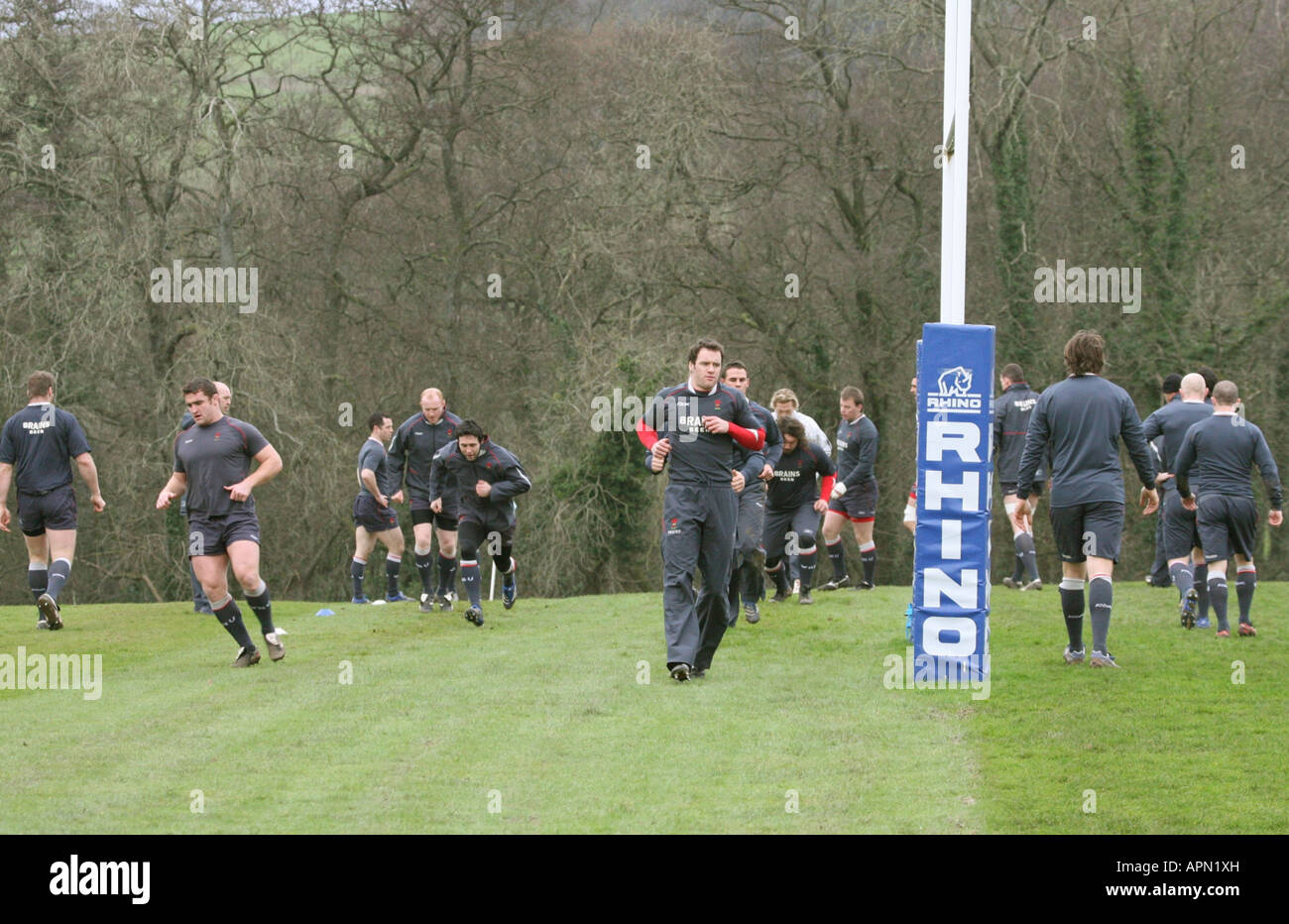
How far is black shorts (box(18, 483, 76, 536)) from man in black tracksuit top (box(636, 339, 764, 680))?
266 inches

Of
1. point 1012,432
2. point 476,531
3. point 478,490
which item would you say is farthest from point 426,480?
point 1012,432

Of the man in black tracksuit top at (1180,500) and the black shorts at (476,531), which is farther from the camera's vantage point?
the black shorts at (476,531)

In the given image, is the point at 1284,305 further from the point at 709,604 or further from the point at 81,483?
the point at 81,483

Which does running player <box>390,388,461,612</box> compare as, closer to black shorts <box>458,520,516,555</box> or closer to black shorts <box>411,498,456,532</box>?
black shorts <box>411,498,456,532</box>

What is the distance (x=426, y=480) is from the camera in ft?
55.3

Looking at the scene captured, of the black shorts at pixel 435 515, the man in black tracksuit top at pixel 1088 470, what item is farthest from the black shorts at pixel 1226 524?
the black shorts at pixel 435 515

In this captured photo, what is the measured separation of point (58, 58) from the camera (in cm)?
2722

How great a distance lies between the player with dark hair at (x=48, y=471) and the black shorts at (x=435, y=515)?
3643 millimetres

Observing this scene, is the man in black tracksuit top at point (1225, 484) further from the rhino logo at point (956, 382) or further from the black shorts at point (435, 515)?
the black shorts at point (435, 515)

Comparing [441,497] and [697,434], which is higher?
[697,434]

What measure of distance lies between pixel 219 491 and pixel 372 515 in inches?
261

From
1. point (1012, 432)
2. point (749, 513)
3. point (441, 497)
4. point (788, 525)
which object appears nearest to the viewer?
point (749, 513)

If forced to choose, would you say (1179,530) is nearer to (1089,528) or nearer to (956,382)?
(1089,528)

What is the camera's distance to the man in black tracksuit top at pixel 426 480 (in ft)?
53.8
